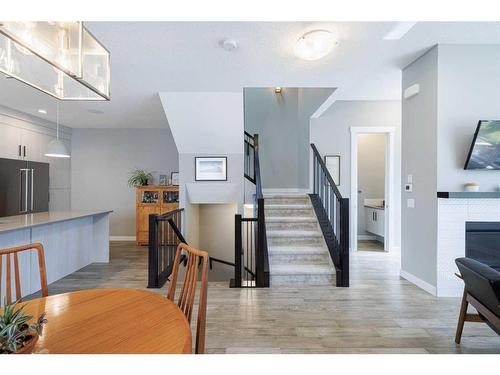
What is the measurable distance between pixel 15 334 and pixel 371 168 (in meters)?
6.98

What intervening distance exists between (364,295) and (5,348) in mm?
3243

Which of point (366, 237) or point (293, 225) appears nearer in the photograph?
point (293, 225)

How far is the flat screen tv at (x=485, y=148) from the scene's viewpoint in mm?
2846

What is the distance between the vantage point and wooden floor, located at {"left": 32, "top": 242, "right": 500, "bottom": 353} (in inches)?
82.2

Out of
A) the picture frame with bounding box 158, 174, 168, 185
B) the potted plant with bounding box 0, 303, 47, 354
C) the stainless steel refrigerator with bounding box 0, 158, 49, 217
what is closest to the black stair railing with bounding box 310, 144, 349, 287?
the potted plant with bounding box 0, 303, 47, 354

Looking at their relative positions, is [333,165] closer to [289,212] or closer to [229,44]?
[289,212]

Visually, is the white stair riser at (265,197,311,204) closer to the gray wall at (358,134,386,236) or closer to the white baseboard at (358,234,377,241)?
the gray wall at (358,134,386,236)

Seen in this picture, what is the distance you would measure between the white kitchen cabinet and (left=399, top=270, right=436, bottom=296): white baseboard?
6.22ft

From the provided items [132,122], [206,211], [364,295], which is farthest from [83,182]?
[364,295]

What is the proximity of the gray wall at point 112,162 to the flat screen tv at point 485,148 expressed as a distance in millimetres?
5863

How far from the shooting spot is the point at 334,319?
251 cm

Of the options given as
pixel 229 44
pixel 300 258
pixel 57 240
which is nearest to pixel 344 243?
pixel 300 258

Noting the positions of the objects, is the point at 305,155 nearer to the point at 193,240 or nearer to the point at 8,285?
the point at 193,240

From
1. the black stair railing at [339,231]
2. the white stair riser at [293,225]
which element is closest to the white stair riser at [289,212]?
the black stair railing at [339,231]
